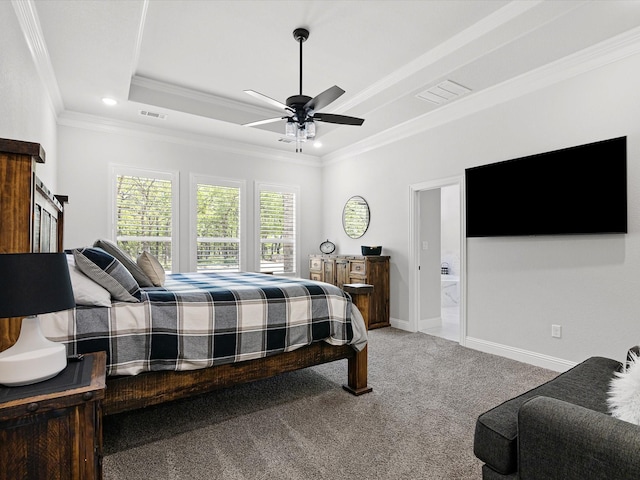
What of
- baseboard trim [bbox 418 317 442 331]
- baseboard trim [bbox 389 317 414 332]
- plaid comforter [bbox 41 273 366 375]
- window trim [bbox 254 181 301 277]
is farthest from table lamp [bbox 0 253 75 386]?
window trim [bbox 254 181 301 277]

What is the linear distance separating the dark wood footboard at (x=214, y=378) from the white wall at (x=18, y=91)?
1769 millimetres

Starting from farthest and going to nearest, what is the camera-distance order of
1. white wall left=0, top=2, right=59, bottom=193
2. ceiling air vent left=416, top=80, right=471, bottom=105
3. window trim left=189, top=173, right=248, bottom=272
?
1. window trim left=189, top=173, right=248, bottom=272
2. ceiling air vent left=416, top=80, right=471, bottom=105
3. white wall left=0, top=2, right=59, bottom=193

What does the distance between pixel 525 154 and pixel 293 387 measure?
3.17m

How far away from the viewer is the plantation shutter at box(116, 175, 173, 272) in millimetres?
4766

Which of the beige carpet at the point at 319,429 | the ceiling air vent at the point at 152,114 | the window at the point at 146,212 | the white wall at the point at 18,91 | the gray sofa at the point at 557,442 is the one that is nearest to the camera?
the gray sofa at the point at 557,442

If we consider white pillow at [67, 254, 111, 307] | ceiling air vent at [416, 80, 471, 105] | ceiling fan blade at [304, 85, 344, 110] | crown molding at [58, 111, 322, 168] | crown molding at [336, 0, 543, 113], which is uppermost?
crown molding at [336, 0, 543, 113]

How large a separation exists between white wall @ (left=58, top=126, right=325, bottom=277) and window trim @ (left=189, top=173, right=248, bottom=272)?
6cm

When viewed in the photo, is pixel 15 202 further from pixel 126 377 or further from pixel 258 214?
pixel 258 214

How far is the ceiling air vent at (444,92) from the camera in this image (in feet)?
12.2

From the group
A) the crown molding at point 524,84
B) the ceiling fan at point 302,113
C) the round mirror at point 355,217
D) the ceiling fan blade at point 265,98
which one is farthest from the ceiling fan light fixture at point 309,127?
the round mirror at point 355,217

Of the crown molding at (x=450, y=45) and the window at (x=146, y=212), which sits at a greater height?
the crown molding at (x=450, y=45)

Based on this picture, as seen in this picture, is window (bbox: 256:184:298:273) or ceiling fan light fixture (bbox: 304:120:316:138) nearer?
ceiling fan light fixture (bbox: 304:120:316:138)

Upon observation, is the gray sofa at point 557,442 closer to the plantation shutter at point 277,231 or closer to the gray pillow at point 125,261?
the gray pillow at point 125,261

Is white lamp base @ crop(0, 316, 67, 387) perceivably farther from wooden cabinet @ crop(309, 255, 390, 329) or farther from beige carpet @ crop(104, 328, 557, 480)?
wooden cabinet @ crop(309, 255, 390, 329)
